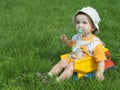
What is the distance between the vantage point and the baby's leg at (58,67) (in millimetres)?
5223

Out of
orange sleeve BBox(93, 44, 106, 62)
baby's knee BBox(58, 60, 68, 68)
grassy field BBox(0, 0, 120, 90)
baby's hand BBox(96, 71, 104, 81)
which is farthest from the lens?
baby's knee BBox(58, 60, 68, 68)

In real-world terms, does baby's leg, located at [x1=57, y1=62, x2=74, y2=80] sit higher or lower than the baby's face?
lower

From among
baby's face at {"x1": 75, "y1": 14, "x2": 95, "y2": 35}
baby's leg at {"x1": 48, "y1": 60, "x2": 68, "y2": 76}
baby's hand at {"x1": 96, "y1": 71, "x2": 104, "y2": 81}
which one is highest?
baby's face at {"x1": 75, "y1": 14, "x2": 95, "y2": 35}

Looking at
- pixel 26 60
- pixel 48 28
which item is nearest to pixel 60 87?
pixel 26 60

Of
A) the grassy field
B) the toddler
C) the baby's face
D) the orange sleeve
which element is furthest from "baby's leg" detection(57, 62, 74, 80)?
the baby's face

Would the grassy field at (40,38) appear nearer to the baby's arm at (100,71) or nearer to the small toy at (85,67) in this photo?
the baby's arm at (100,71)

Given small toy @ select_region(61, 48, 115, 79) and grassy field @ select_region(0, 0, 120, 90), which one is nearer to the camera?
grassy field @ select_region(0, 0, 120, 90)

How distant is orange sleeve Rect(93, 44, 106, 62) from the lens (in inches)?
203

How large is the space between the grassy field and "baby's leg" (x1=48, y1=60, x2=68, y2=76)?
5.9 inches

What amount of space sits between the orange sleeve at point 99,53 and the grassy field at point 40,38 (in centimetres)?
28

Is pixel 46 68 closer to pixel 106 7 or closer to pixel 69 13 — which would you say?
pixel 69 13

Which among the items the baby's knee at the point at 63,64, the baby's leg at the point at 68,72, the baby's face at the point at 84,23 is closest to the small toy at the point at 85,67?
the baby's leg at the point at 68,72

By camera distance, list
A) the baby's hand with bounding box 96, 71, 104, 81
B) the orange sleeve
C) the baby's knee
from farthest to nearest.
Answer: the baby's knee, the orange sleeve, the baby's hand with bounding box 96, 71, 104, 81

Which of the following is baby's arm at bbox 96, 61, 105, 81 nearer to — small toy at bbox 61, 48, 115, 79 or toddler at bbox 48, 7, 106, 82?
toddler at bbox 48, 7, 106, 82
